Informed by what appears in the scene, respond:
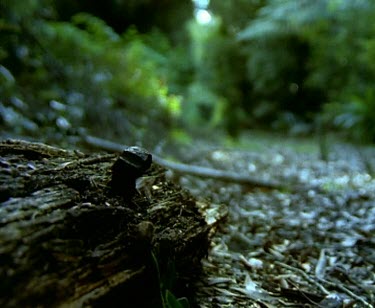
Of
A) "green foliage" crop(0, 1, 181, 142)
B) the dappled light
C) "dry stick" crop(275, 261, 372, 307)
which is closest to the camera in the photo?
the dappled light

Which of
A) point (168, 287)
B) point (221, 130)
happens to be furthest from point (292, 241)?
point (221, 130)

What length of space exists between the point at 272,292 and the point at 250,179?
192 cm

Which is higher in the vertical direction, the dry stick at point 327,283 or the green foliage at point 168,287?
the dry stick at point 327,283

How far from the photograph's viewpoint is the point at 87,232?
103cm

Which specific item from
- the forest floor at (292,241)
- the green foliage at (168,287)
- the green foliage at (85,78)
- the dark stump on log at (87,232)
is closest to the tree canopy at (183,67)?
the green foliage at (85,78)

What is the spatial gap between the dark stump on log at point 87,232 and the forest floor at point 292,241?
0.24 metres

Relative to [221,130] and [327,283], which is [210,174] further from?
[221,130]

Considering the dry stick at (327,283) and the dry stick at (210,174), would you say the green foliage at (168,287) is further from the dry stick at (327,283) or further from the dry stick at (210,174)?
the dry stick at (210,174)

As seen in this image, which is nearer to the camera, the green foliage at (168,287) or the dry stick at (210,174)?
the green foliage at (168,287)

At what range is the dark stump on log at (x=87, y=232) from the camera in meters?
0.86

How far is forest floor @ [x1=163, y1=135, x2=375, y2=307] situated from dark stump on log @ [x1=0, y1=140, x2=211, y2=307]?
24 centimetres

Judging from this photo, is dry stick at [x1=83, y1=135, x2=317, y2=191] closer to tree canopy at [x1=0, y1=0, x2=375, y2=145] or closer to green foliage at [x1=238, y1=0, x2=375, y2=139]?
tree canopy at [x1=0, y1=0, x2=375, y2=145]

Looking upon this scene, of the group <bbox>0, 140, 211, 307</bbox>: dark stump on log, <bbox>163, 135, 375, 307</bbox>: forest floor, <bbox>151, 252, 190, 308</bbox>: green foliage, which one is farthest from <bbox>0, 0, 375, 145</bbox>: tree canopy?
<bbox>151, 252, 190, 308</bbox>: green foliage

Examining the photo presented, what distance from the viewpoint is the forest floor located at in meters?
1.46
